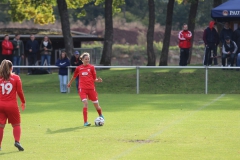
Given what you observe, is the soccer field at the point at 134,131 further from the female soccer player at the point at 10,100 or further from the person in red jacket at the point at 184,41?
the person in red jacket at the point at 184,41

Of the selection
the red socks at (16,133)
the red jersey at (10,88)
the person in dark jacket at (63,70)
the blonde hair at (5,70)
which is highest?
the blonde hair at (5,70)

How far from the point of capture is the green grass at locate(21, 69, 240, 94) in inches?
1134

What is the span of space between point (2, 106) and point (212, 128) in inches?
212

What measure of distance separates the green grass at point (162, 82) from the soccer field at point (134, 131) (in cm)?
472

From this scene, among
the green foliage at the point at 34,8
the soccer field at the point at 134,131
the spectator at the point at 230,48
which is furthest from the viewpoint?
the green foliage at the point at 34,8

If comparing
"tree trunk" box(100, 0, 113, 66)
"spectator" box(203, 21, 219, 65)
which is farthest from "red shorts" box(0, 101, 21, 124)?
"tree trunk" box(100, 0, 113, 66)

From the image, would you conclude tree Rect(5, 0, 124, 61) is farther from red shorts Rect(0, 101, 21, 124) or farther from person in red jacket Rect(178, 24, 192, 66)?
red shorts Rect(0, 101, 21, 124)

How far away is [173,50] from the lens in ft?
222

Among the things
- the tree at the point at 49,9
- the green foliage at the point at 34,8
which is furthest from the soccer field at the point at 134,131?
the green foliage at the point at 34,8

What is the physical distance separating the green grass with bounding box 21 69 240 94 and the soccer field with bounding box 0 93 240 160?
4.72 metres

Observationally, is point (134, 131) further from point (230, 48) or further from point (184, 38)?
point (184, 38)

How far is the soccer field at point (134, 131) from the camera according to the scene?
12203 millimetres

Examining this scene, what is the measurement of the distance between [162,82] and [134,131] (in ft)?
48.3

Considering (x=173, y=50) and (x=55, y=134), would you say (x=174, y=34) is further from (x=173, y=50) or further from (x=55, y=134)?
(x=55, y=134)
